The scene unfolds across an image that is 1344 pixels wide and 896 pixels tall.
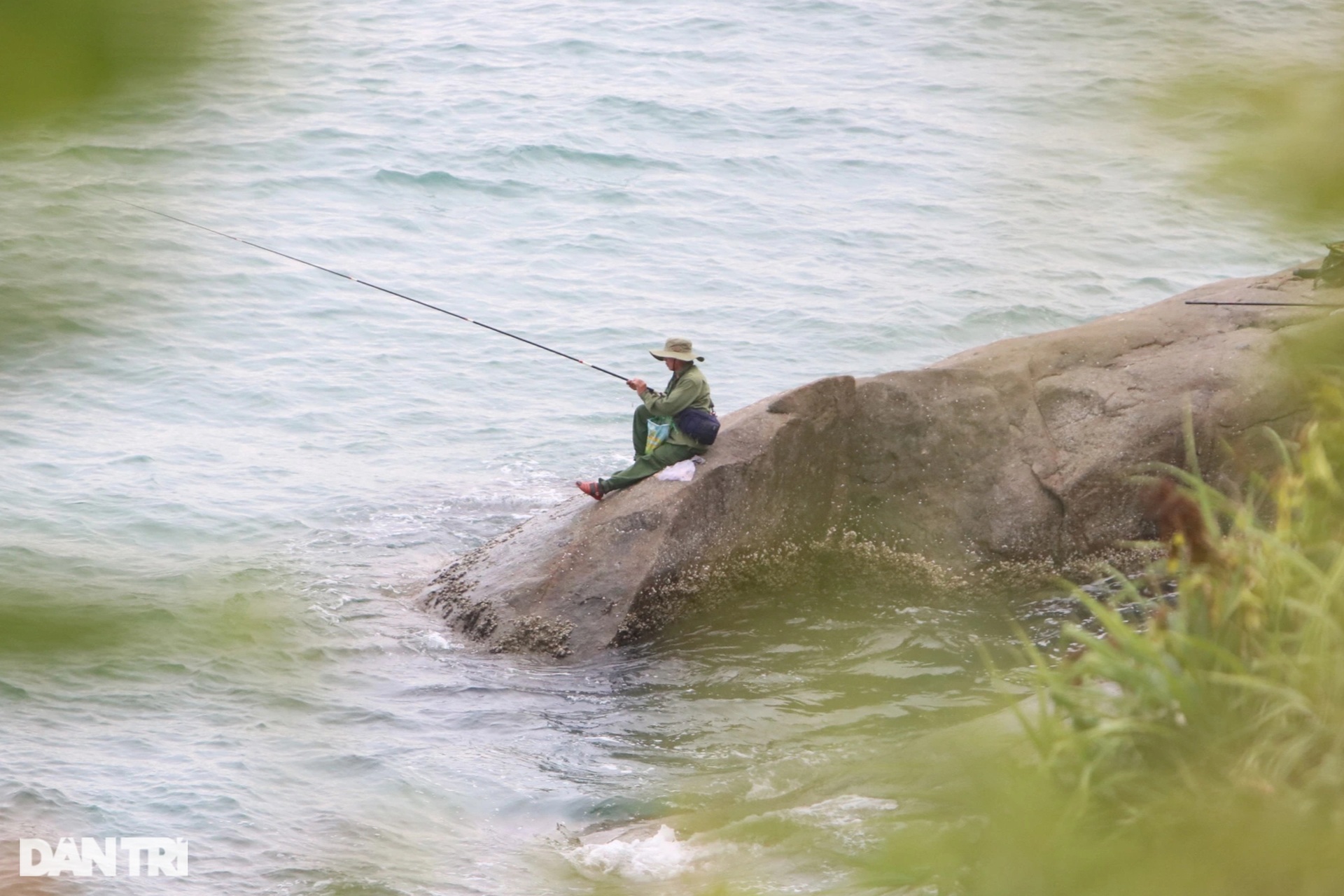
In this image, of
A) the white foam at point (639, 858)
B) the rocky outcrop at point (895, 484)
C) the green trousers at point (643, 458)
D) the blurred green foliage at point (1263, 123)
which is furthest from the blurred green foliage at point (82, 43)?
the green trousers at point (643, 458)

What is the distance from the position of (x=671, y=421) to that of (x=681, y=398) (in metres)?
0.21

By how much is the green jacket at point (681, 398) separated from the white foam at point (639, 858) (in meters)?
→ 3.38

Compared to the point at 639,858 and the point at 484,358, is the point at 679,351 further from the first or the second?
the point at 484,358

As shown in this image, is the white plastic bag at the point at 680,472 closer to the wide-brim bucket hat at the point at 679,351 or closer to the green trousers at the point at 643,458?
the green trousers at the point at 643,458

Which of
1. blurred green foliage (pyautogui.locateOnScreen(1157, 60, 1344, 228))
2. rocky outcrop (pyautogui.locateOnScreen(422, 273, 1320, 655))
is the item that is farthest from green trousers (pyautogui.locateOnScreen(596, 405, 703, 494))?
blurred green foliage (pyautogui.locateOnScreen(1157, 60, 1344, 228))

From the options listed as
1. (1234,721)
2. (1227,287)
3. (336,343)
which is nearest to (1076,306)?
(1227,287)

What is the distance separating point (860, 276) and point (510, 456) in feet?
20.4

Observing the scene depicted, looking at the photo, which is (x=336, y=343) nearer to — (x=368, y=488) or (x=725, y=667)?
(x=368, y=488)

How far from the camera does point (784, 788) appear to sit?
23.8 feet

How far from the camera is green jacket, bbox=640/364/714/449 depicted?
960 cm

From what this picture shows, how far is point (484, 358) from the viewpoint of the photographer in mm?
17438

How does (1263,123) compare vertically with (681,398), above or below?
above

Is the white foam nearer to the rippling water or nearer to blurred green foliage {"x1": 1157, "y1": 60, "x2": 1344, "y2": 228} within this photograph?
the rippling water

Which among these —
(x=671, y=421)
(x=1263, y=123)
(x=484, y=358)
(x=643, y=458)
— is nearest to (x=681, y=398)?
(x=671, y=421)
